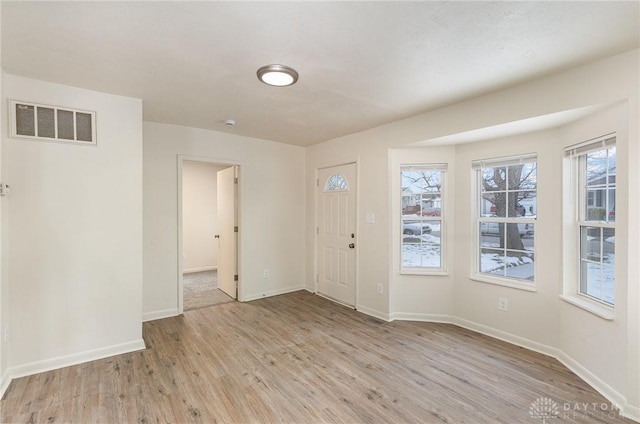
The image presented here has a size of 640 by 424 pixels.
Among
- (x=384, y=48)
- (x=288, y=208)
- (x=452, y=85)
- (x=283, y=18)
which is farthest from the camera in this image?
(x=288, y=208)

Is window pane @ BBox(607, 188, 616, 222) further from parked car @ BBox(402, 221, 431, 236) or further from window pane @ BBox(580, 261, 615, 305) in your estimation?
parked car @ BBox(402, 221, 431, 236)

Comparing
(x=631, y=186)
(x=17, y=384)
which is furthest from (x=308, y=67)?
(x=17, y=384)

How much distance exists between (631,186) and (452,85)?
4.76ft

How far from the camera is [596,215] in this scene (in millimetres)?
2539

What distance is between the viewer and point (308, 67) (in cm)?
227

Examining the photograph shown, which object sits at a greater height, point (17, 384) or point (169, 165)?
point (169, 165)

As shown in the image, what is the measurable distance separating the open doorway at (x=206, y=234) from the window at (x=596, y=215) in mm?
4105

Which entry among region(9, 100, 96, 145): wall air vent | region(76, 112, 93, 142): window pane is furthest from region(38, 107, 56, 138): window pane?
region(76, 112, 93, 142): window pane

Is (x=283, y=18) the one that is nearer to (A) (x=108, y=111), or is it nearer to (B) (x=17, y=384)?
(A) (x=108, y=111)

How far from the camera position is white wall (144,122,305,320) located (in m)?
3.75

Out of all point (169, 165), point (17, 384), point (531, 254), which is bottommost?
point (17, 384)

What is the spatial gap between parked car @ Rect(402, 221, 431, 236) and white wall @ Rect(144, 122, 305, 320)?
1.93 m

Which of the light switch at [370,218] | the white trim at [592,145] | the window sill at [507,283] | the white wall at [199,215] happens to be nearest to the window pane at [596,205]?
the white trim at [592,145]

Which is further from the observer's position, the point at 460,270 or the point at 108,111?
the point at 460,270
